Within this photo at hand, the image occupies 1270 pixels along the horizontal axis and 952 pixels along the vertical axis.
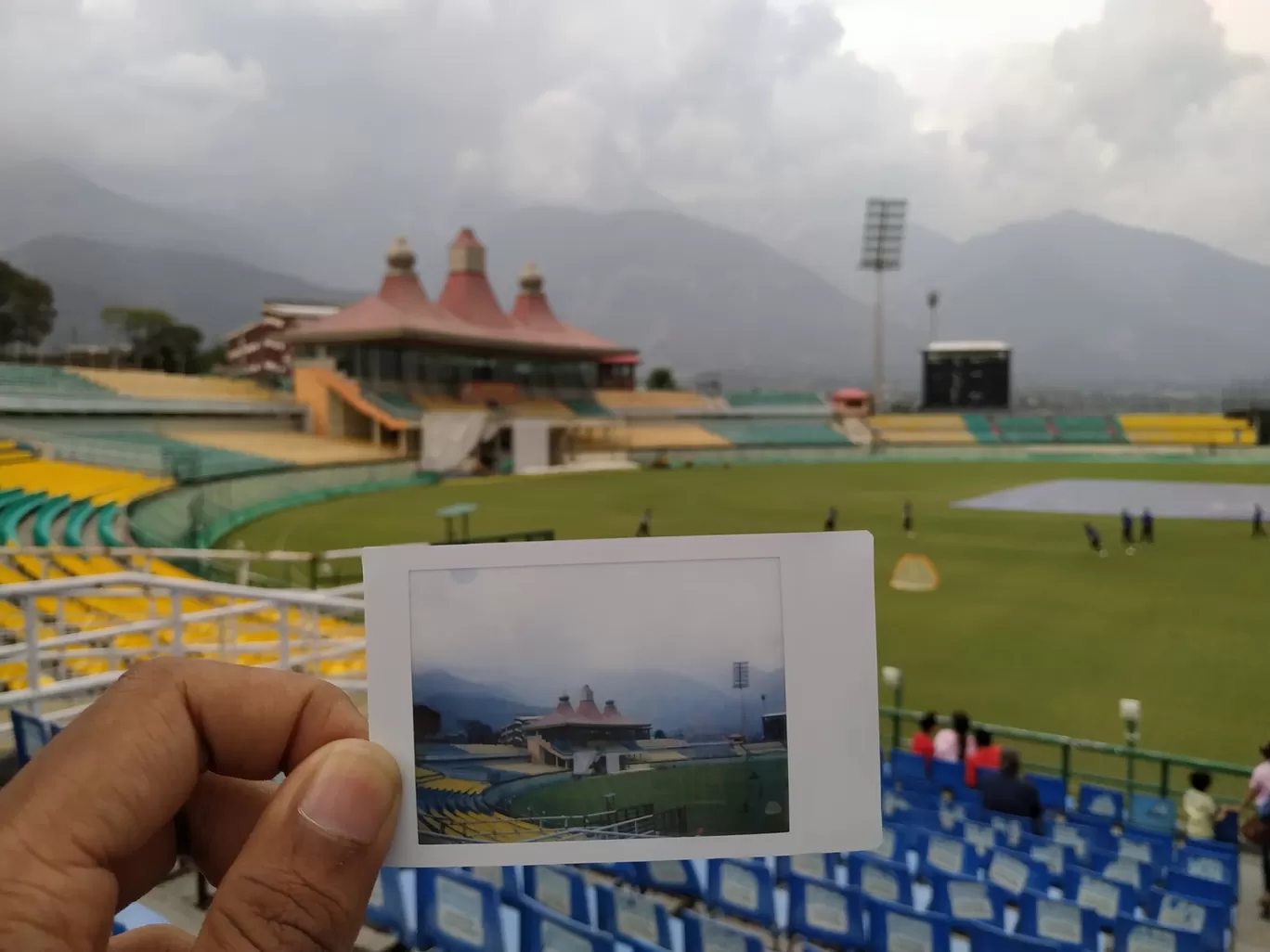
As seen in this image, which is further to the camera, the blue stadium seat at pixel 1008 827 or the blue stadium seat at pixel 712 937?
the blue stadium seat at pixel 1008 827

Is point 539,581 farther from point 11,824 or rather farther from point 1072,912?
point 1072,912

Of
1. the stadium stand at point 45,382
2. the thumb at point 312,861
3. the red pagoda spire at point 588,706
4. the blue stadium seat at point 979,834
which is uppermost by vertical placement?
the stadium stand at point 45,382

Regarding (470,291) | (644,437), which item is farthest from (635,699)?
(470,291)

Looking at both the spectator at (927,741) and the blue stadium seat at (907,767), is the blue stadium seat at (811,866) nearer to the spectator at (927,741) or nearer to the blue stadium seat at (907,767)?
the blue stadium seat at (907,767)

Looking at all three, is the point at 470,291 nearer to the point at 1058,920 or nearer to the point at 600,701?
the point at 1058,920

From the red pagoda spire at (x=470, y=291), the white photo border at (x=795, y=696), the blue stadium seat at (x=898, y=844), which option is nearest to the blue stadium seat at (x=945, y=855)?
the blue stadium seat at (x=898, y=844)
